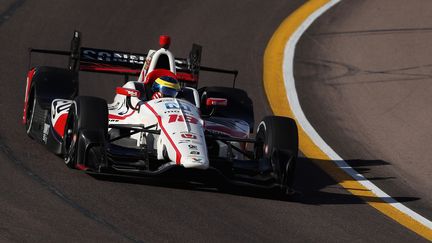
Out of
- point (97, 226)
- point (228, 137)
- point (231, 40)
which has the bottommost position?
point (97, 226)

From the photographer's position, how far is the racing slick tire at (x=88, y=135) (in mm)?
11477

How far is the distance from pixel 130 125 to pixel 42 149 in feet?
4.11

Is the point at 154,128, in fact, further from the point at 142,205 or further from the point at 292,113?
the point at 292,113

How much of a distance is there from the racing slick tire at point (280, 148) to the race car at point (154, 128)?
1 cm

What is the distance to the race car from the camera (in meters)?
11.5

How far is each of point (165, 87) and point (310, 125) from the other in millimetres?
3446

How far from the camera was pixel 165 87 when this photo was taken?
12.8m

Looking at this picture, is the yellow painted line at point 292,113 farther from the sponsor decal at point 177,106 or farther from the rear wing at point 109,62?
the sponsor decal at point 177,106

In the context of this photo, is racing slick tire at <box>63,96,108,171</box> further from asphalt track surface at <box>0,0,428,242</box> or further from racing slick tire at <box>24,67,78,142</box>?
racing slick tire at <box>24,67,78,142</box>

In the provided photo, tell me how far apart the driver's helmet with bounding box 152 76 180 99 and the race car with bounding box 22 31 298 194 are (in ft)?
0.16

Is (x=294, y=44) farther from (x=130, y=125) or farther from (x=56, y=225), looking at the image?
(x=56, y=225)

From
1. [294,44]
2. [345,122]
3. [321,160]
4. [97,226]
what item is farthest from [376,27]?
[97,226]

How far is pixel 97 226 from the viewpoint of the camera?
990cm

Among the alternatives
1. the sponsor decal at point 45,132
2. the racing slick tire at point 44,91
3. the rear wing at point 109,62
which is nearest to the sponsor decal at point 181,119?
the sponsor decal at point 45,132
